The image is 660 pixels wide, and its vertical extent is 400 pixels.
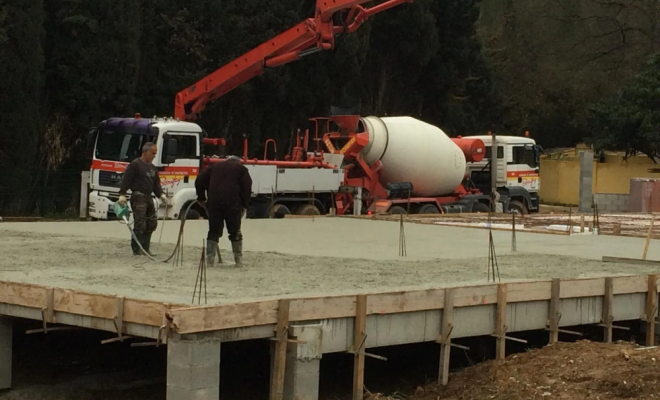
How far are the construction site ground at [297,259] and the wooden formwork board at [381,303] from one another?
0.65 metres

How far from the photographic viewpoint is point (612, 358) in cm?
1173

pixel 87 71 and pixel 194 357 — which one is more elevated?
pixel 87 71

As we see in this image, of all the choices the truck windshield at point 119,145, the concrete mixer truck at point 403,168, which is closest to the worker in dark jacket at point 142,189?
the truck windshield at point 119,145

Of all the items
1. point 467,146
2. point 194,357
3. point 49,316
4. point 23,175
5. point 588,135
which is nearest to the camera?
point 194,357

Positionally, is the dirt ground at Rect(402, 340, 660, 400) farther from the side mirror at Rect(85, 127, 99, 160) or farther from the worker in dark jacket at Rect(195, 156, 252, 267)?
the side mirror at Rect(85, 127, 99, 160)

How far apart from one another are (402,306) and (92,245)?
7.09 metres

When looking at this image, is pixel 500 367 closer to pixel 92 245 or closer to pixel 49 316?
pixel 49 316

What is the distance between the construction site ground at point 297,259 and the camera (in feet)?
40.1

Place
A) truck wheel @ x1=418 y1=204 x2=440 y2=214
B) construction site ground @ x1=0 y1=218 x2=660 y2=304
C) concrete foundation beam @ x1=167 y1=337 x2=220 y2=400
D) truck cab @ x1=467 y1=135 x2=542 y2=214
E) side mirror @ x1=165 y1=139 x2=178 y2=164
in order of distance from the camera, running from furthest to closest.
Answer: truck cab @ x1=467 y1=135 x2=542 y2=214 → truck wheel @ x1=418 y1=204 x2=440 y2=214 → side mirror @ x1=165 y1=139 x2=178 y2=164 → construction site ground @ x1=0 y1=218 x2=660 y2=304 → concrete foundation beam @ x1=167 y1=337 x2=220 y2=400

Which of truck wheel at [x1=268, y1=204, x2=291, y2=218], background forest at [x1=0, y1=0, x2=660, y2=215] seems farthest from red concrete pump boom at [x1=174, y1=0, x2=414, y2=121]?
truck wheel at [x1=268, y1=204, x2=291, y2=218]

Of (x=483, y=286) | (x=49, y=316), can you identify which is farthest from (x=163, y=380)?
(x=483, y=286)

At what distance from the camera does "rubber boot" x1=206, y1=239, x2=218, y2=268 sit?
46.7 ft

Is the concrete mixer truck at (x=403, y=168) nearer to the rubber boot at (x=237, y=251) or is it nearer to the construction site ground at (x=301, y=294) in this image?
the construction site ground at (x=301, y=294)

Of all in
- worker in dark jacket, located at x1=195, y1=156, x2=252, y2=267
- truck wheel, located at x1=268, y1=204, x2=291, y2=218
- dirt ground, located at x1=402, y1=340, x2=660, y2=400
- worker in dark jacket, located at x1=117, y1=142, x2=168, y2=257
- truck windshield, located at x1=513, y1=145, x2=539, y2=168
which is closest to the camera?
dirt ground, located at x1=402, y1=340, x2=660, y2=400
